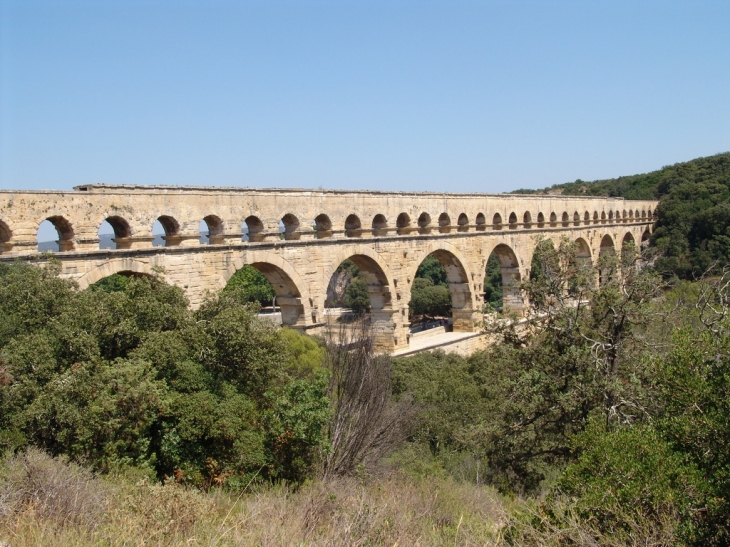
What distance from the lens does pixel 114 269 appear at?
12.1 meters

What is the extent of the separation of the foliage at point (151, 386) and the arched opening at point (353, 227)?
7.90 meters

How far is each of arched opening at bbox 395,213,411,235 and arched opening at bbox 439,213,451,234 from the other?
5.77ft

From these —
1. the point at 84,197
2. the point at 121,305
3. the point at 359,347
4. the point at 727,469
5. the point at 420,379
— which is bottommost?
the point at 420,379

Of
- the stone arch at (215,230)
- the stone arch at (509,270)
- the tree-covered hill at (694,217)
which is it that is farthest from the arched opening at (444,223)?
the tree-covered hill at (694,217)

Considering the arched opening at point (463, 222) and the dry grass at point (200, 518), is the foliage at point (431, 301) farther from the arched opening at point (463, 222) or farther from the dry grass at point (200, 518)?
the dry grass at point (200, 518)

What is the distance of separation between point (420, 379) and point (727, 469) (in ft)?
32.7

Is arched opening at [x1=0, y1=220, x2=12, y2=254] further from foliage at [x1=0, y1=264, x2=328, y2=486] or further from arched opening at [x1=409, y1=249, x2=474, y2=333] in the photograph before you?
arched opening at [x1=409, y1=249, x2=474, y2=333]

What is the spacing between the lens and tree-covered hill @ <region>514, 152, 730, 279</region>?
32625 millimetres

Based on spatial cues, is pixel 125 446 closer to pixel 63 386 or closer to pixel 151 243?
pixel 63 386

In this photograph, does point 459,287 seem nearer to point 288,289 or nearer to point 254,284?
point 288,289

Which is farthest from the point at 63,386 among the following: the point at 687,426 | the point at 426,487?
the point at 687,426

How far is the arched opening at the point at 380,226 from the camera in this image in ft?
59.9

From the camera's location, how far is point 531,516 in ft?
21.2

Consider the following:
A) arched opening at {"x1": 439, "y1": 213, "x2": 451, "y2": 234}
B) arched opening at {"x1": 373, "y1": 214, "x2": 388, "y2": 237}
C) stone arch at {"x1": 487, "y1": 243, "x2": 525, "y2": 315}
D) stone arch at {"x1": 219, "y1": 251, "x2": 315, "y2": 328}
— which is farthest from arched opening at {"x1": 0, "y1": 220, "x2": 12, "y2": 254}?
stone arch at {"x1": 487, "y1": 243, "x2": 525, "y2": 315}
